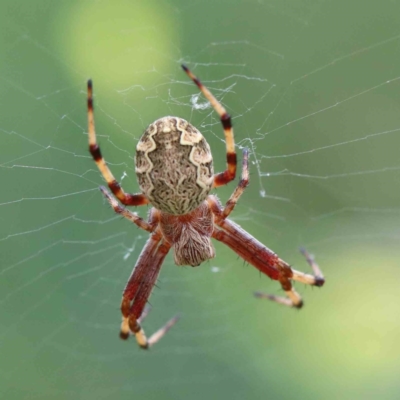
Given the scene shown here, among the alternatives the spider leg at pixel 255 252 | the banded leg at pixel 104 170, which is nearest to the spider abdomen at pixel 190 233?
the spider leg at pixel 255 252

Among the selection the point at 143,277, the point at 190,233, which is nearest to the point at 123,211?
the point at 190,233

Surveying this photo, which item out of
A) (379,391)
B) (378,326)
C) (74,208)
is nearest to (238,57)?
(74,208)

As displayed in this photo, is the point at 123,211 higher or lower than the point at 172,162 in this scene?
lower

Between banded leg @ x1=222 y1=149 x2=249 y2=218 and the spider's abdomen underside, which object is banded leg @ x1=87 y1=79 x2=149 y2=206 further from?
banded leg @ x1=222 y1=149 x2=249 y2=218

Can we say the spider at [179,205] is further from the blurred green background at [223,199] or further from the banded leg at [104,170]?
the blurred green background at [223,199]

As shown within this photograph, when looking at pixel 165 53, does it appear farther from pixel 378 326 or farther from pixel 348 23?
pixel 378 326

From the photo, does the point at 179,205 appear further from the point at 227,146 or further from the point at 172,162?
the point at 227,146
